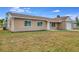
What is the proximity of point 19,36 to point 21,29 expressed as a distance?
0.13m

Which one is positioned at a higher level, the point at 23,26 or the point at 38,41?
the point at 23,26

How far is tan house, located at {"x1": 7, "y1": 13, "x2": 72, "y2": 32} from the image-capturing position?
2762 millimetres

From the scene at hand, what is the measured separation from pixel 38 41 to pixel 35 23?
33cm

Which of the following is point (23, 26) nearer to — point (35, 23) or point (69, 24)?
point (35, 23)

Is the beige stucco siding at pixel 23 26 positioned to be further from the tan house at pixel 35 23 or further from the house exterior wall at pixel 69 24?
the house exterior wall at pixel 69 24

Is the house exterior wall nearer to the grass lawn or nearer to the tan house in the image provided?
the tan house

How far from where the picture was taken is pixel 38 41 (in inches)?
108

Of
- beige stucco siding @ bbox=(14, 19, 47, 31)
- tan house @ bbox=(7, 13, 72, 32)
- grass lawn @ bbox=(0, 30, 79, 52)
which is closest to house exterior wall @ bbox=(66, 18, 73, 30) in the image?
tan house @ bbox=(7, 13, 72, 32)

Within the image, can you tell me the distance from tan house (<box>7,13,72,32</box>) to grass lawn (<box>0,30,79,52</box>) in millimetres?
100

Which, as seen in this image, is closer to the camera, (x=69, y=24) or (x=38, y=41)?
(x=38, y=41)

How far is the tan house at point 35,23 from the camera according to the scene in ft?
9.06

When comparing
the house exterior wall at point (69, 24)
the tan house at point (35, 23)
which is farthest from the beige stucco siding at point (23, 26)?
the house exterior wall at point (69, 24)

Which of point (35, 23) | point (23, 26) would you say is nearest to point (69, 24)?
point (35, 23)
